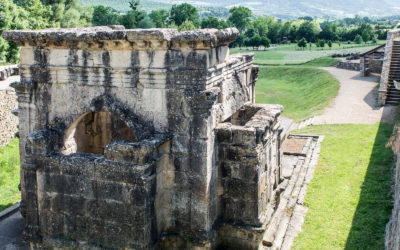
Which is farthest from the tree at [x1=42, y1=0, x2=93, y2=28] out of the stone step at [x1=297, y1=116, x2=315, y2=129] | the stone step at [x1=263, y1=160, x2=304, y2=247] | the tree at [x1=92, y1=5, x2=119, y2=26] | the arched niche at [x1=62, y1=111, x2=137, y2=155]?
the stone step at [x1=263, y1=160, x2=304, y2=247]

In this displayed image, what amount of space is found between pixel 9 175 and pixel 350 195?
11.3 meters

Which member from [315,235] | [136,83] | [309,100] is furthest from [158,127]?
[309,100]

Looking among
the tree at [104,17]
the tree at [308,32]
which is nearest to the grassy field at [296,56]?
the tree at [308,32]

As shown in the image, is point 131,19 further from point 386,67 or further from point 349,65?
point 386,67

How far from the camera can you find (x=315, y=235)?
988 cm

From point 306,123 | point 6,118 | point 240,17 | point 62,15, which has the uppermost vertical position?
point 240,17

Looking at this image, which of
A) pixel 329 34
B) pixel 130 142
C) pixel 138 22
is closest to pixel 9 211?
pixel 130 142

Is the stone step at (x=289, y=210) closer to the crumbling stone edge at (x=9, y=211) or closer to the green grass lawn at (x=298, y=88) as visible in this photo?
the crumbling stone edge at (x=9, y=211)

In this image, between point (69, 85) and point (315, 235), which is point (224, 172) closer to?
point (315, 235)

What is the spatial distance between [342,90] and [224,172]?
66.7 feet

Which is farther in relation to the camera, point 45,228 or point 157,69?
point 45,228

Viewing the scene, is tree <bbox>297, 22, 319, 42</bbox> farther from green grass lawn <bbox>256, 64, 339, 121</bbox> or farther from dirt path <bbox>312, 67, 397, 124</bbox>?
dirt path <bbox>312, 67, 397, 124</bbox>

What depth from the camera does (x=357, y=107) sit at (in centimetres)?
2233

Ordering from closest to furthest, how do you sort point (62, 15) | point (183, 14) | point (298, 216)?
1. point (298, 216)
2. point (62, 15)
3. point (183, 14)
